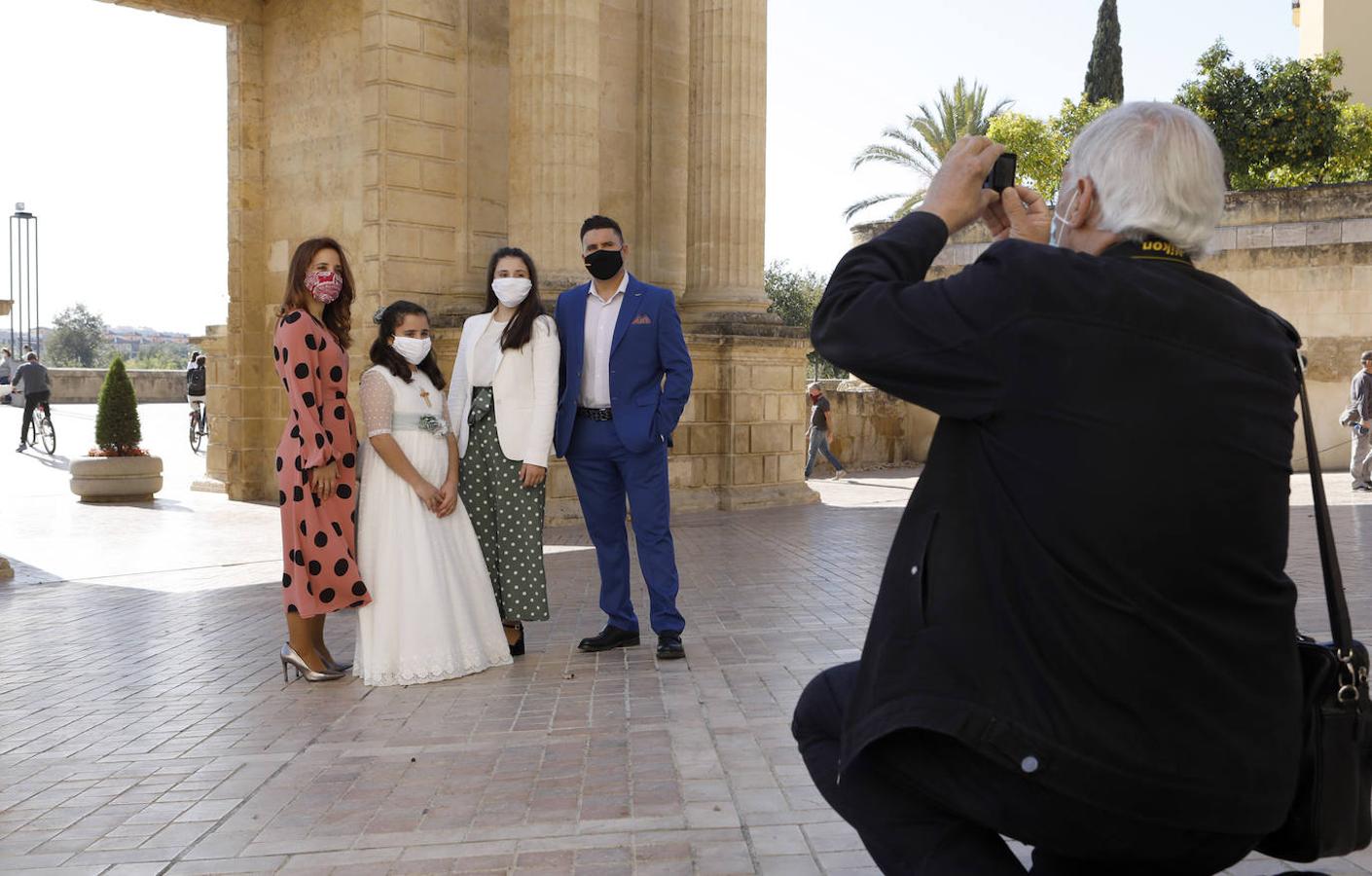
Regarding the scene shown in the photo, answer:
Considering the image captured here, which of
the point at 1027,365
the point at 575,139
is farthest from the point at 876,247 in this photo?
the point at 575,139

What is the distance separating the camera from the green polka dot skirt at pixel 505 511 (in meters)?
6.22

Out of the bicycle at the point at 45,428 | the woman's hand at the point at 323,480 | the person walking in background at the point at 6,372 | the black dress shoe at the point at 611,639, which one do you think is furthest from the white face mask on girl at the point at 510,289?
the person walking in background at the point at 6,372

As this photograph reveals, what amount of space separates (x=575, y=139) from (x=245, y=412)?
5369 mm

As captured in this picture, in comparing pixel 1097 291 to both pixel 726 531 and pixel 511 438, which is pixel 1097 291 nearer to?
pixel 511 438

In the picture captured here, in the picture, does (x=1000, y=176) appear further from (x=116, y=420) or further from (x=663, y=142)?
(x=116, y=420)

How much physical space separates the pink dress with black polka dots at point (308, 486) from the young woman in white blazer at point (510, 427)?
2.38ft

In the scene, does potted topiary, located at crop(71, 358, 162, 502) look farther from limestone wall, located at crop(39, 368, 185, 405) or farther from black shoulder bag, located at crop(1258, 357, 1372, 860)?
limestone wall, located at crop(39, 368, 185, 405)

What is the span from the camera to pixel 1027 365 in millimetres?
1944

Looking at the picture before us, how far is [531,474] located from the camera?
616cm

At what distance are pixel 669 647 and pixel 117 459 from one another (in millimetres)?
11440

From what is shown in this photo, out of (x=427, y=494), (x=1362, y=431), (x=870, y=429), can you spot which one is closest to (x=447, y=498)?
(x=427, y=494)

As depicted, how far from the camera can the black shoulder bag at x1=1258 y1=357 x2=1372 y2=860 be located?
2.07 metres

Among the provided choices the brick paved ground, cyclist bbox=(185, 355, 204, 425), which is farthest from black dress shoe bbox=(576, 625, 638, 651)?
cyclist bbox=(185, 355, 204, 425)

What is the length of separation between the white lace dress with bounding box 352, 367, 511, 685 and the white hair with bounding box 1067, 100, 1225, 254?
14.0 feet
